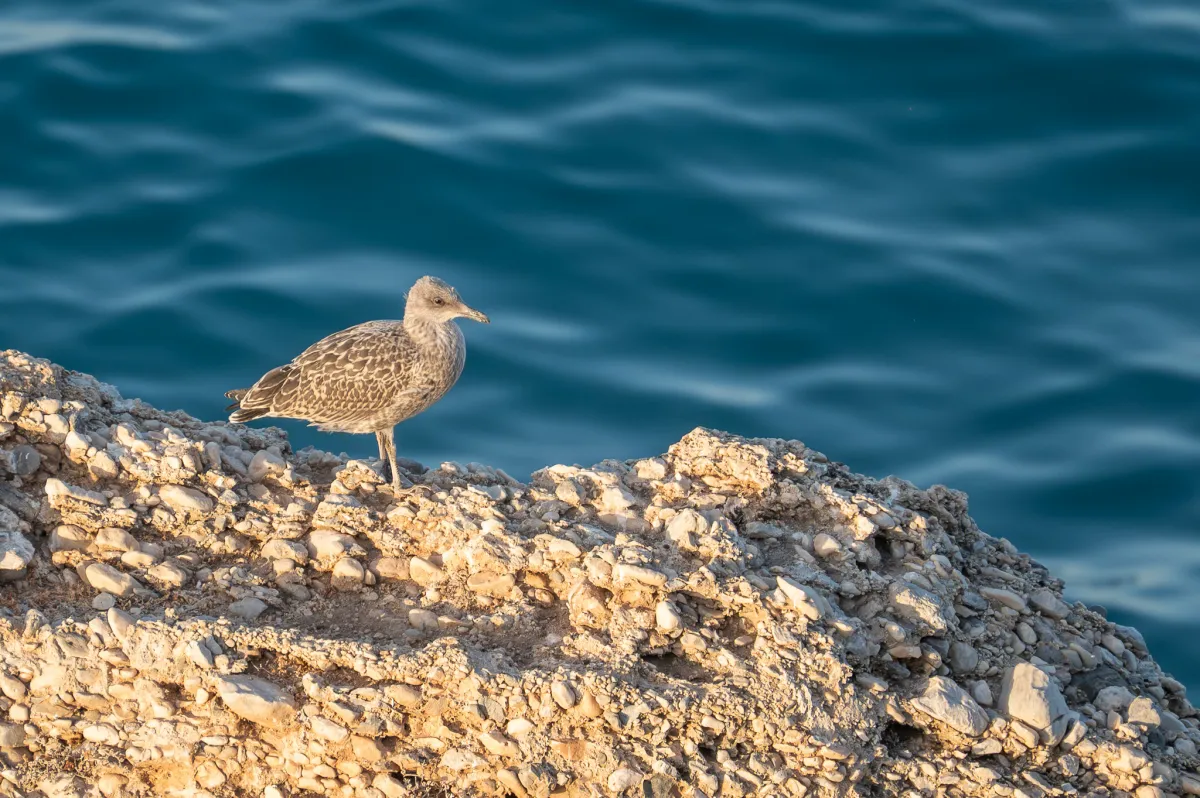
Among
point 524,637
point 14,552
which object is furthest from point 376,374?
point 524,637

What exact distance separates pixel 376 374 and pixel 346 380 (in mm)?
191

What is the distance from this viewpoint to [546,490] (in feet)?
27.5

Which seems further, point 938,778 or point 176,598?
point 176,598

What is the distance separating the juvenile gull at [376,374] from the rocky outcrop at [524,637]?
1376mm

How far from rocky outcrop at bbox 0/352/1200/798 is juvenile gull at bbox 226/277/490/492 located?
138 cm

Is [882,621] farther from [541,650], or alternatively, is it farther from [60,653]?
[60,653]

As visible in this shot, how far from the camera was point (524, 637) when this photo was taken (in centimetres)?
747

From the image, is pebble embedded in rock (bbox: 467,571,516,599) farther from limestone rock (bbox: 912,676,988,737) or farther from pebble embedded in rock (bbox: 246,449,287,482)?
limestone rock (bbox: 912,676,988,737)

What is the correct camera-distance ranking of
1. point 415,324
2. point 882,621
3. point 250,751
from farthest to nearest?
point 415,324, point 882,621, point 250,751

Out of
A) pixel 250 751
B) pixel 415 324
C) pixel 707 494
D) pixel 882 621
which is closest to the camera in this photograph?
pixel 250 751

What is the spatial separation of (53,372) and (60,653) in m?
1.89

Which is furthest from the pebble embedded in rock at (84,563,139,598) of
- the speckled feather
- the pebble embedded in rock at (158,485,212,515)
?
the speckled feather

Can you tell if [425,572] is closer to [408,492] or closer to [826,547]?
[408,492]

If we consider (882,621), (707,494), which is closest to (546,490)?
(707,494)
